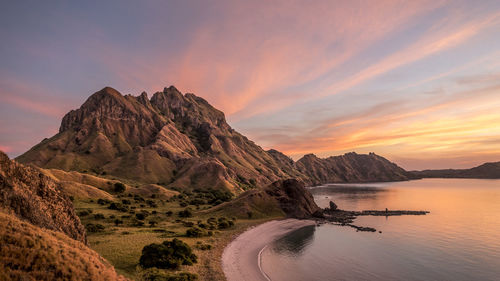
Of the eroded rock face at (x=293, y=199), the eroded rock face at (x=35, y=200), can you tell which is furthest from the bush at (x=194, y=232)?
the eroded rock face at (x=293, y=199)

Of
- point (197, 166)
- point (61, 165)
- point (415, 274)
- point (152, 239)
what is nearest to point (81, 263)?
point (152, 239)

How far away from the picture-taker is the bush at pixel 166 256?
34562mm

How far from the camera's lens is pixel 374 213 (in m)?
116

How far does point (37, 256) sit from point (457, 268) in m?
65.8

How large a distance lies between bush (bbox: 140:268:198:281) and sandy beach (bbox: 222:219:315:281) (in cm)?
737

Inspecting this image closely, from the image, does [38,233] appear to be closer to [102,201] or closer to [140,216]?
[140,216]

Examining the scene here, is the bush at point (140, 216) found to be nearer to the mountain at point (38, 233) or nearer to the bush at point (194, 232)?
the bush at point (194, 232)

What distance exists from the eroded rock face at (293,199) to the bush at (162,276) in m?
73.0

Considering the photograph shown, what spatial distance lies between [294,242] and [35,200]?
60251 mm

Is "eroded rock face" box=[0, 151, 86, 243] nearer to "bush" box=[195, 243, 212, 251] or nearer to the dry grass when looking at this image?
the dry grass

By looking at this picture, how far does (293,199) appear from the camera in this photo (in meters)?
107

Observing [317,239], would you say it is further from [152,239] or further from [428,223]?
[428,223]

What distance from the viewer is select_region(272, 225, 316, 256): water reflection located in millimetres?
58125

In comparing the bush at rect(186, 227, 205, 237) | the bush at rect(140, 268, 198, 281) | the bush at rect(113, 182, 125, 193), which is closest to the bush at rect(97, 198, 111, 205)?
the bush at rect(113, 182, 125, 193)
